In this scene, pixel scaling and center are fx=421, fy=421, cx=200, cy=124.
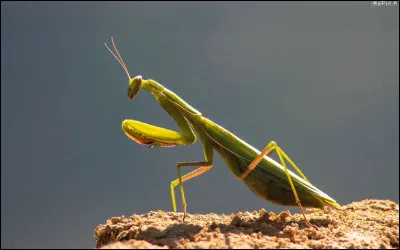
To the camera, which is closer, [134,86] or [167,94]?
[167,94]

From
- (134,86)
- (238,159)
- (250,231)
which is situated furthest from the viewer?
(134,86)

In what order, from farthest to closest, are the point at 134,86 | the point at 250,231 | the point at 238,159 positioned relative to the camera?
the point at 134,86, the point at 238,159, the point at 250,231

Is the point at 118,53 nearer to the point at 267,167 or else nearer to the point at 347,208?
the point at 267,167

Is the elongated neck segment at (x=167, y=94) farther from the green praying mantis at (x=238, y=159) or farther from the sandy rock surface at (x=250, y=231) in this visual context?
the sandy rock surface at (x=250, y=231)

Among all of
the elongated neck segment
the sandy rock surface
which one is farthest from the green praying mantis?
the sandy rock surface

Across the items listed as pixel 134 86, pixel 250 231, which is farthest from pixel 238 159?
pixel 134 86

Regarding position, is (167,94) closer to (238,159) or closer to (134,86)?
(134,86)

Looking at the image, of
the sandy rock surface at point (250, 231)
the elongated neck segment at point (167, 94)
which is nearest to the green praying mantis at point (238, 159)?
the elongated neck segment at point (167, 94)
